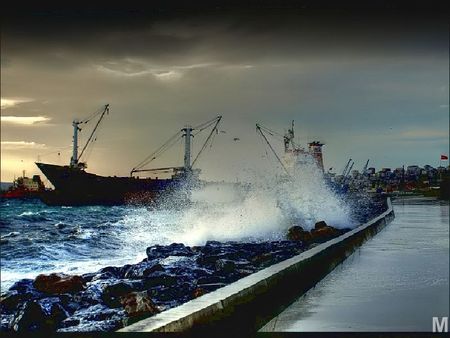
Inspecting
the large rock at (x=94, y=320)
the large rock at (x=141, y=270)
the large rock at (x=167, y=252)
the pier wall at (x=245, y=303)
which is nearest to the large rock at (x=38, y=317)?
the large rock at (x=94, y=320)

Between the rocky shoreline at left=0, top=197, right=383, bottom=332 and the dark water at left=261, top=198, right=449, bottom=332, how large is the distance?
167 centimetres

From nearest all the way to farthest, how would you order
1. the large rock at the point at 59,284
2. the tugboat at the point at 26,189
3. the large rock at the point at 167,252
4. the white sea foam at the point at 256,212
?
the large rock at the point at 59,284 → the large rock at the point at 167,252 → the white sea foam at the point at 256,212 → the tugboat at the point at 26,189

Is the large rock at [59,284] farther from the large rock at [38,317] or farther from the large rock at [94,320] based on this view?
the large rock at [38,317]

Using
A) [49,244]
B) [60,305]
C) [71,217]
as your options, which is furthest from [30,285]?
[71,217]

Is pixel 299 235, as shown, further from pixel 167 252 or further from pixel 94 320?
pixel 94 320

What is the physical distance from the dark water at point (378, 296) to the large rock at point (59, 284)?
3.68 m

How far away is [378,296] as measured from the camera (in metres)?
6.48

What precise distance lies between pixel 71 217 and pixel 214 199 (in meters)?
21.7

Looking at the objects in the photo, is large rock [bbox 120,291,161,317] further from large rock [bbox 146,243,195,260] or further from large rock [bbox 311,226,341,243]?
large rock [bbox 311,226,341,243]

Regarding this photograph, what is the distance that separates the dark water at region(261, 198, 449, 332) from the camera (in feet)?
18.0

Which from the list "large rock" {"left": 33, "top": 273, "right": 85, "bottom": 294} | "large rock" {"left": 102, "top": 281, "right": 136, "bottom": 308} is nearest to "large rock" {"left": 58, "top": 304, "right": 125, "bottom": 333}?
"large rock" {"left": 102, "top": 281, "right": 136, "bottom": 308}

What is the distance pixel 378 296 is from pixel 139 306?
8.64 feet

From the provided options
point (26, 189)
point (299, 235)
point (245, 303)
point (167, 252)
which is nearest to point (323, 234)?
point (299, 235)

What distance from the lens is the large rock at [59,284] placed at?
898 centimetres
